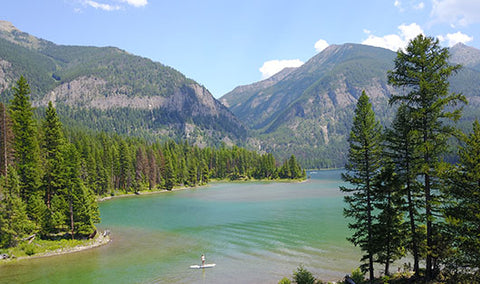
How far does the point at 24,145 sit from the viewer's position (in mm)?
54625

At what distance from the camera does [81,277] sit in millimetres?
37375

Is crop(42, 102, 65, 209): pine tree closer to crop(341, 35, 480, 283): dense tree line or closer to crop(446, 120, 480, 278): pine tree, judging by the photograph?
crop(341, 35, 480, 283): dense tree line

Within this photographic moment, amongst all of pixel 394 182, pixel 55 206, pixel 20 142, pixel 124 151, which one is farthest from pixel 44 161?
pixel 124 151

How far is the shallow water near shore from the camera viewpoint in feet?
124

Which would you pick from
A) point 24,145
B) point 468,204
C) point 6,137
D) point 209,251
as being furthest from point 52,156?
point 468,204

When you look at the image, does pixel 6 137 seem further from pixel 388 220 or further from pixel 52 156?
pixel 388 220

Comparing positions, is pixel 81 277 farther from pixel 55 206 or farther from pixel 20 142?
pixel 20 142

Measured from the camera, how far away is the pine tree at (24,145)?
53.4 m

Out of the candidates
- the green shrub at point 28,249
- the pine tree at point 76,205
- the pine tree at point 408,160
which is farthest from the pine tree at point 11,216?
the pine tree at point 408,160

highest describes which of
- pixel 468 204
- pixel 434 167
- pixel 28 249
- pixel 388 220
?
pixel 434 167

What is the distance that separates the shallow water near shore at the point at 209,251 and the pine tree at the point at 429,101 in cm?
1714

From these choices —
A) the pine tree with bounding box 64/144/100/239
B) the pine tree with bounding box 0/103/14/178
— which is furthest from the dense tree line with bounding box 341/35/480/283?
the pine tree with bounding box 0/103/14/178

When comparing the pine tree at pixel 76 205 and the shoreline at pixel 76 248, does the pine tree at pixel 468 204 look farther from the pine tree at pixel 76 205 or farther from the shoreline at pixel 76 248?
the pine tree at pixel 76 205

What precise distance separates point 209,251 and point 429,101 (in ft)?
123
